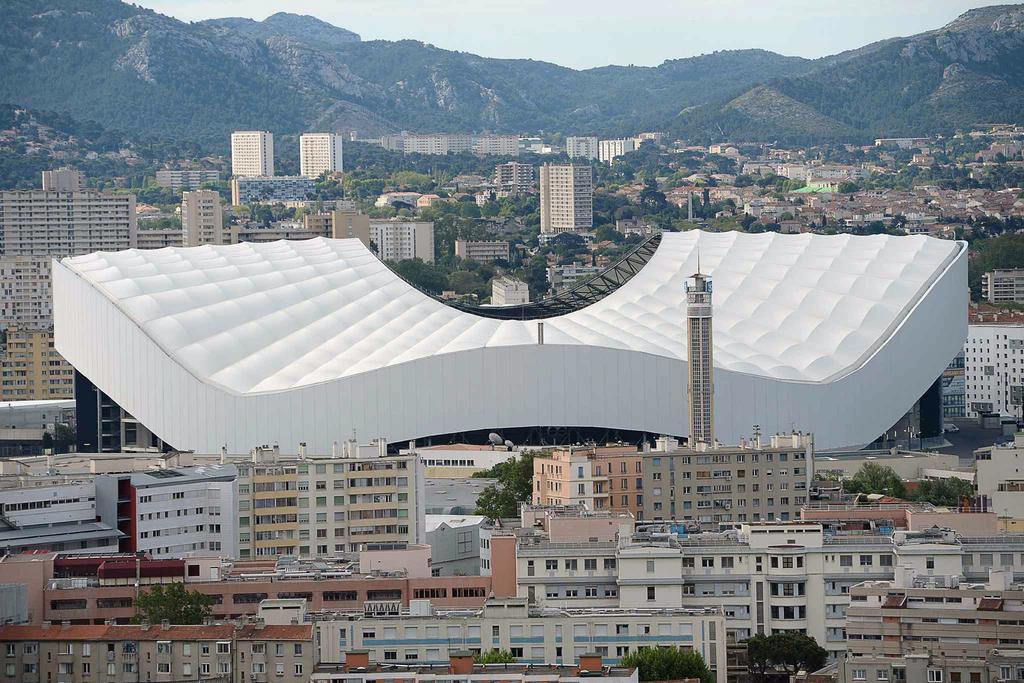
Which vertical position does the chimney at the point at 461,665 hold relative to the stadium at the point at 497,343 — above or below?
below

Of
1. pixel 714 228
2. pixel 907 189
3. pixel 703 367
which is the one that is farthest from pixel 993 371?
pixel 907 189

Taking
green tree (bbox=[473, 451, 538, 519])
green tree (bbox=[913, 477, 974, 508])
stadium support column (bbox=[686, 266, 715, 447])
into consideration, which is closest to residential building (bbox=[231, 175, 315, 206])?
stadium support column (bbox=[686, 266, 715, 447])

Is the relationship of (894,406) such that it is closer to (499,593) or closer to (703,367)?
(703,367)

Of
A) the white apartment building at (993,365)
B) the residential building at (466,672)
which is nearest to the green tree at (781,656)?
the residential building at (466,672)

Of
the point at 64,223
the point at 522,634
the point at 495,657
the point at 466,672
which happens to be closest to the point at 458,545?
the point at 522,634

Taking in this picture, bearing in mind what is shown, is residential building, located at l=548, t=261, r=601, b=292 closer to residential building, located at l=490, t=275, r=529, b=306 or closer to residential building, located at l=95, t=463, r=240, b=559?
residential building, located at l=490, t=275, r=529, b=306

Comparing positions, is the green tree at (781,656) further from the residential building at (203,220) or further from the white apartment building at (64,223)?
the white apartment building at (64,223)

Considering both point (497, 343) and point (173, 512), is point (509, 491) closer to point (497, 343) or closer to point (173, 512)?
point (173, 512)
